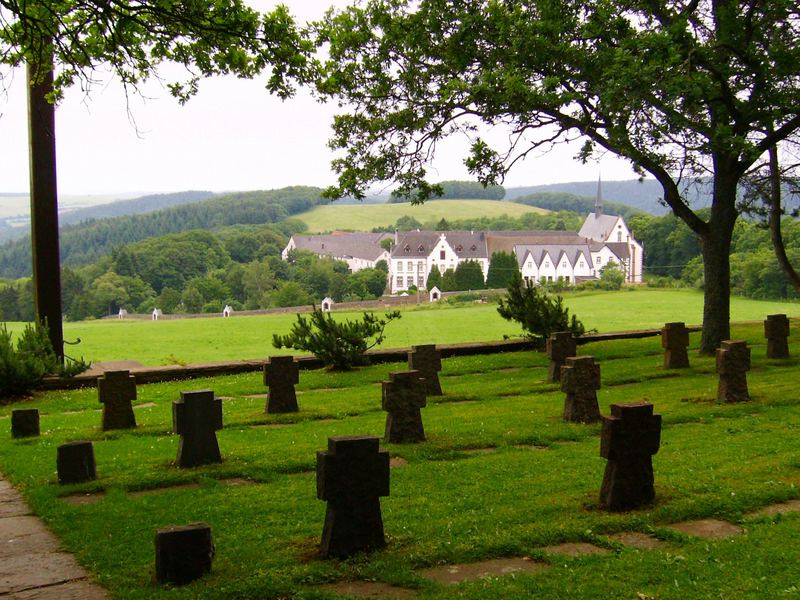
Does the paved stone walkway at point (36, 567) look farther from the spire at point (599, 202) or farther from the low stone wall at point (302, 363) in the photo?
the spire at point (599, 202)

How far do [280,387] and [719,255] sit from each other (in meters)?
8.94

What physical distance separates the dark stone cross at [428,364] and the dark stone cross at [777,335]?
650 centimetres

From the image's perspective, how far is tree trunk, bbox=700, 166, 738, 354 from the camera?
14.6 metres

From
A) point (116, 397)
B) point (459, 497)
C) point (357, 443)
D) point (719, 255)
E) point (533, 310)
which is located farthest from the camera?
point (533, 310)

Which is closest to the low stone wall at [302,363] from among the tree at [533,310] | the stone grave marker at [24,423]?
the tree at [533,310]

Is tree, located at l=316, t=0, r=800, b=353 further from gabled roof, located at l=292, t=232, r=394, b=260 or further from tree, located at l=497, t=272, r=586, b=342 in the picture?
gabled roof, located at l=292, t=232, r=394, b=260

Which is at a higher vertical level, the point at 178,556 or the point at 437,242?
the point at 437,242

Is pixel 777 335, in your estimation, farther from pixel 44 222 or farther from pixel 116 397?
pixel 44 222

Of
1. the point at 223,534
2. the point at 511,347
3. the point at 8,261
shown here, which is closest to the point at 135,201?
the point at 8,261

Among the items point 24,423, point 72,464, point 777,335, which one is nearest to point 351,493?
point 72,464

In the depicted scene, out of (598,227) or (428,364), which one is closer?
(428,364)

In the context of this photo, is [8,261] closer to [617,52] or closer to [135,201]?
[135,201]

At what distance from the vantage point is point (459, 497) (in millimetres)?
5883

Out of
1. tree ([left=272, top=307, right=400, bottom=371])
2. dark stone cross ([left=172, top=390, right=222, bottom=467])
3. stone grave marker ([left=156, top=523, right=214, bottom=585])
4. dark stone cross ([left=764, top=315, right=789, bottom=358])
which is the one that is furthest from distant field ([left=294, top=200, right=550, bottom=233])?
stone grave marker ([left=156, top=523, right=214, bottom=585])
